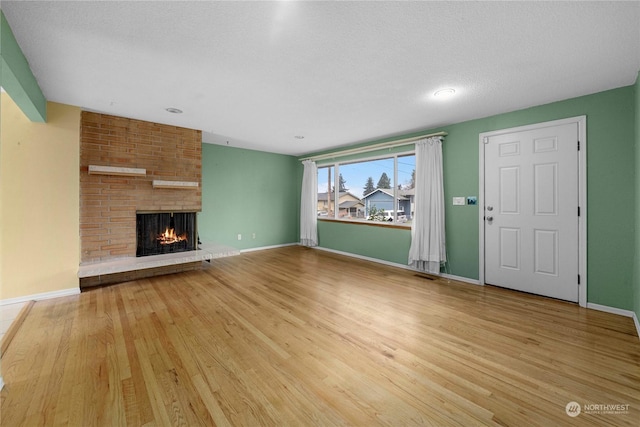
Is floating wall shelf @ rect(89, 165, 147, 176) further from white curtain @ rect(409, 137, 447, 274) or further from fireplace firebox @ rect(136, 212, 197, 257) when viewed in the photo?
white curtain @ rect(409, 137, 447, 274)

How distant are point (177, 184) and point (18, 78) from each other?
2.27m

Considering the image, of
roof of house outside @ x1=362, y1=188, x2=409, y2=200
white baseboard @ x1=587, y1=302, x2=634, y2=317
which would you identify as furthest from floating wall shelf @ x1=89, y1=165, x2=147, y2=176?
white baseboard @ x1=587, y1=302, x2=634, y2=317

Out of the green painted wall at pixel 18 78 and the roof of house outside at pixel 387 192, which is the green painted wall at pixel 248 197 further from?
the green painted wall at pixel 18 78

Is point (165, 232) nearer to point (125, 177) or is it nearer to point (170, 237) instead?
point (170, 237)

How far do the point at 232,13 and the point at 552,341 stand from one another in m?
3.66

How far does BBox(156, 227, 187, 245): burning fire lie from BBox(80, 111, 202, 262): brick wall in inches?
16.0

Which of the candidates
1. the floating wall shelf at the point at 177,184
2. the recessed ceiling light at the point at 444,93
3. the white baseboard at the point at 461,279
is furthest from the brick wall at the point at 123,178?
the white baseboard at the point at 461,279

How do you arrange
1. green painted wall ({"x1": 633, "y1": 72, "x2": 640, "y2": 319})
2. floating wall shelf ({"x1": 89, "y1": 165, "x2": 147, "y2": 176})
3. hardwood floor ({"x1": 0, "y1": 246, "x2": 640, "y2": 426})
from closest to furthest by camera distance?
hardwood floor ({"x1": 0, "y1": 246, "x2": 640, "y2": 426})
green painted wall ({"x1": 633, "y1": 72, "x2": 640, "y2": 319})
floating wall shelf ({"x1": 89, "y1": 165, "x2": 147, "y2": 176})

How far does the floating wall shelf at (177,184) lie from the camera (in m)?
4.16

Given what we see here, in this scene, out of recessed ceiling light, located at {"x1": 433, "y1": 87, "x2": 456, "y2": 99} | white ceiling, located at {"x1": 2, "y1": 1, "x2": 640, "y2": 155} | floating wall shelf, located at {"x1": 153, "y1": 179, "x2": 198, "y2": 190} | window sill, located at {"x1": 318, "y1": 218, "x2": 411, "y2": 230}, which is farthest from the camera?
window sill, located at {"x1": 318, "y1": 218, "x2": 411, "y2": 230}

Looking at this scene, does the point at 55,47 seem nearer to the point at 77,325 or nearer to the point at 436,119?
the point at 77,325

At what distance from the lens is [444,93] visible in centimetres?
300

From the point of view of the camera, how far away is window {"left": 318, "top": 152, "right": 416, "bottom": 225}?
494 centimetres

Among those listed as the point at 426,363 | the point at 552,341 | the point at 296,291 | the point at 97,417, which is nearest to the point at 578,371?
the point at 552,341
